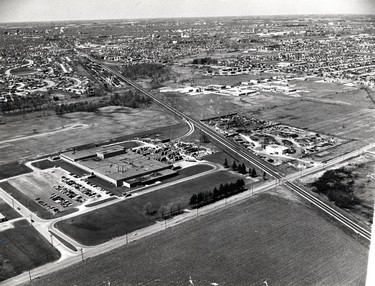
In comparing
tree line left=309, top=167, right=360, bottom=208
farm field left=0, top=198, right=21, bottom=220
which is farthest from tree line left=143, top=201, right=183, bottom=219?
tree line left=309, top=167, right=360, bottom=208

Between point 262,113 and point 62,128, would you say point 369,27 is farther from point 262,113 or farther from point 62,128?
point 62,128

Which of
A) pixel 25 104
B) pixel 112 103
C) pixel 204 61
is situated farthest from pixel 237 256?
pixel 204 61

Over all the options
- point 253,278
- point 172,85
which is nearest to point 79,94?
point 172,85

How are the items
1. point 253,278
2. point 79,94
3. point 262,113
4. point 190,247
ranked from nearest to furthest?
point 253,278, point 190,247, point 262,113, point 79,94

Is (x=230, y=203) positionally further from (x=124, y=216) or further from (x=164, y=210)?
(x=124, y=216)

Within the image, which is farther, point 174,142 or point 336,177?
point 174,142

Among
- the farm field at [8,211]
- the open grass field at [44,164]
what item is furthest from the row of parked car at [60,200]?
the open grass field at [44,164]

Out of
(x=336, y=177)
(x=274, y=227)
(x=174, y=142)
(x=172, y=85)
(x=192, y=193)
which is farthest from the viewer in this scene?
(x=172, y=85)
